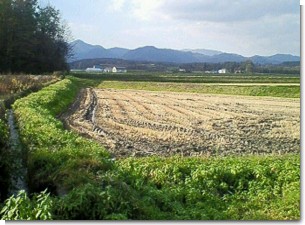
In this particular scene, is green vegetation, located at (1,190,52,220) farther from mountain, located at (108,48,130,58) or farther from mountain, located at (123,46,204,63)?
mountain, located at (123,46,204,63)

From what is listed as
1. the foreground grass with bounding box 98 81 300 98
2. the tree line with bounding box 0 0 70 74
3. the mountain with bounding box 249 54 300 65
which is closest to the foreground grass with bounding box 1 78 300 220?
the mountain with bounding box 249 54 300 65

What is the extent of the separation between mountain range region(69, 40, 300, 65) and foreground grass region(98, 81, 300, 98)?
13.1 meters

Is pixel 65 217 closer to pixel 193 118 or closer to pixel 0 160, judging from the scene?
pixel 0 160

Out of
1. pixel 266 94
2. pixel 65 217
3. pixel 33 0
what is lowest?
pixel 266 94

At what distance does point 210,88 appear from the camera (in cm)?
2794

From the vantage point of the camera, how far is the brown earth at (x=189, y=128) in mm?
9492

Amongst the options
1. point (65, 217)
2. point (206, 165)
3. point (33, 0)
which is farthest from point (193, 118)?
point (33, 0)

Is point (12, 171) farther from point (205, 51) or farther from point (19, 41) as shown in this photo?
point (19, 41)

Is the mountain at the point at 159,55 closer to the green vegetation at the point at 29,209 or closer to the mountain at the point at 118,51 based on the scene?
the mountain at the point at 118,51

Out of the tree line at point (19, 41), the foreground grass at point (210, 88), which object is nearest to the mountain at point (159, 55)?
the foreground grass at point (210, 88)

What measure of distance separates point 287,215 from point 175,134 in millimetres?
6294

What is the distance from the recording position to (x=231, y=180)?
6.51 meters

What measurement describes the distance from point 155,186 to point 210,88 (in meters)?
22.0

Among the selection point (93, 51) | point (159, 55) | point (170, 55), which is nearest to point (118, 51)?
point (93, 51)
